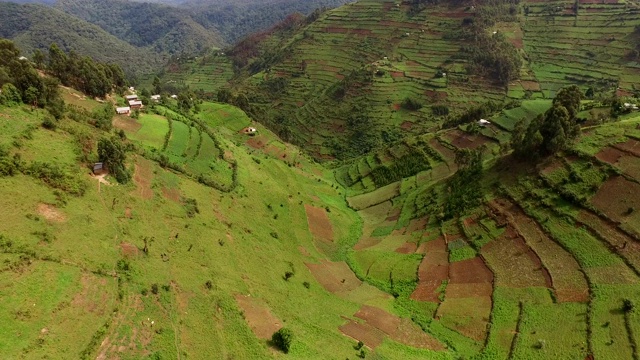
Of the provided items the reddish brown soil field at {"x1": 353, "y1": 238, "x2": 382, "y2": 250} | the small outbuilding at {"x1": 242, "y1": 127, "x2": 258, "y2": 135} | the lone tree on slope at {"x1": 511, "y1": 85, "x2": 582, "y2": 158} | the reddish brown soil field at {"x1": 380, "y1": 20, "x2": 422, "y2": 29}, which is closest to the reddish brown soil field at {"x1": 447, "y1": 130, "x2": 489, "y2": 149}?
the lone tree on slope at {"x1": 511, "y1": 85, "x2": 582, "y2": 158}

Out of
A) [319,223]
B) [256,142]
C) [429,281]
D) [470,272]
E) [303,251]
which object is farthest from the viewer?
[256,142]

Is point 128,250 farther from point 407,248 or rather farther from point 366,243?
point 407,248

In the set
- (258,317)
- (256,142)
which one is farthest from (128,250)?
(256,142)

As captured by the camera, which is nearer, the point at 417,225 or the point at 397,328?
the point at 397,328

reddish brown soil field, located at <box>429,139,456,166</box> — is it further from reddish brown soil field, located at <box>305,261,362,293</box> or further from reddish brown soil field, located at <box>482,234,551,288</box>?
reddish brown soil field, located at <box>305,261,362,293</box>

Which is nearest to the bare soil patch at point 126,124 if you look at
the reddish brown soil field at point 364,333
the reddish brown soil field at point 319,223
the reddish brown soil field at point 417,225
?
the reddish brown soil field at point 319,223

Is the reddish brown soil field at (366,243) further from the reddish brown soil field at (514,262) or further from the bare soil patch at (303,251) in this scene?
the reddish brown soil field at (514,262)
